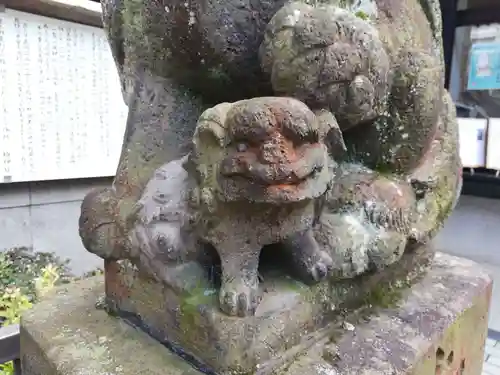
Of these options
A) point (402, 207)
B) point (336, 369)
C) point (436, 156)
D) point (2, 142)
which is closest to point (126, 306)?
point (336, 369)

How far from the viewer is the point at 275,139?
0.61 m

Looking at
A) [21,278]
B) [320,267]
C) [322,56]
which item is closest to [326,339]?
[320,267]

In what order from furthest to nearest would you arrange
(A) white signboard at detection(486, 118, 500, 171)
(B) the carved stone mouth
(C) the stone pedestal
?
(A) white signboard at detection(486, 118, 500, 171), (C) the stone pedestal, (B) the carved stone mouth

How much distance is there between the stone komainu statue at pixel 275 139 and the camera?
0.65 metres

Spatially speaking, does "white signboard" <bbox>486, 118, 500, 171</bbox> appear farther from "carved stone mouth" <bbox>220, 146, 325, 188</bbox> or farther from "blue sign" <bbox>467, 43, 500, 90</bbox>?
"carved stone mouth" <bbox>220, 146, 325, 188</bbox>

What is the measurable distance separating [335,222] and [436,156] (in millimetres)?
322

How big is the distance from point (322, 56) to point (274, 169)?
0.21 m

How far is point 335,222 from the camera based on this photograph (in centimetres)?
83

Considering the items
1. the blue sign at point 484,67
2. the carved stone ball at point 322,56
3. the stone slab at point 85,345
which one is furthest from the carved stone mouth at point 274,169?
the blue sign at point 484,67

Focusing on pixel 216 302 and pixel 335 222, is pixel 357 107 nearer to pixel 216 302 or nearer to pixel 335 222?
pixel 335 222

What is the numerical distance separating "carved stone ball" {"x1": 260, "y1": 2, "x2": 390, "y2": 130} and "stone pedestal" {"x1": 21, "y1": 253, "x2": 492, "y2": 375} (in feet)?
1.16

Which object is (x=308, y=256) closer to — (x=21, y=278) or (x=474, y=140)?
(x=21, y=278)

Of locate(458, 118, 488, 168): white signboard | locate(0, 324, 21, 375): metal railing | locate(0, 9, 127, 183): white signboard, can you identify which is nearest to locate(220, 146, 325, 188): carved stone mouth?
locate(0, 324, 21, 375): metal railing

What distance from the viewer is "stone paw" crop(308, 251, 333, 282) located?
0.76 m
